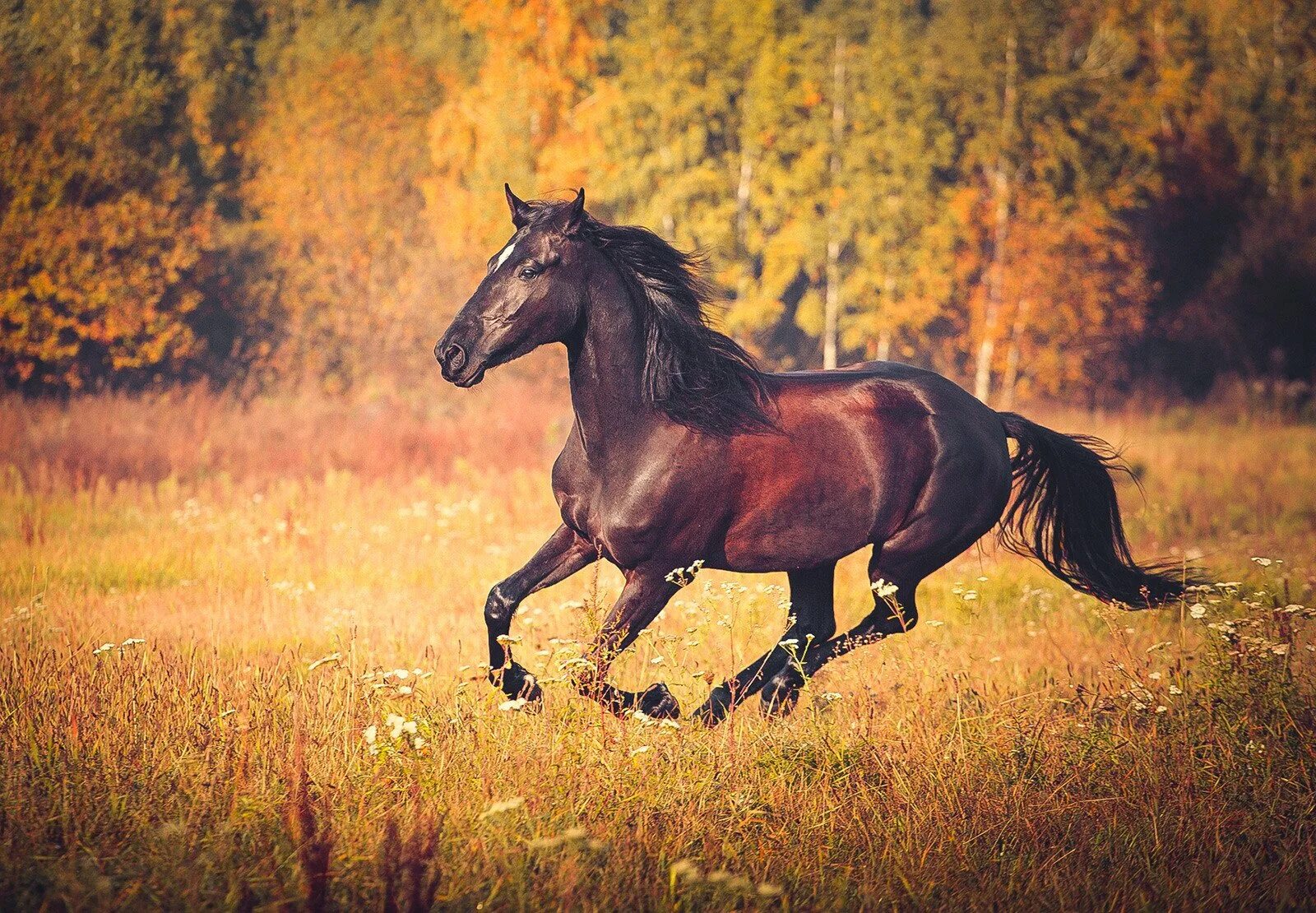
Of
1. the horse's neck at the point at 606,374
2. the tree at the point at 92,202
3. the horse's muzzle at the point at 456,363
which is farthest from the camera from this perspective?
the tree at the point at 92,202

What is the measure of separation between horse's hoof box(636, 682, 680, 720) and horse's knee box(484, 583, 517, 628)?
68cm

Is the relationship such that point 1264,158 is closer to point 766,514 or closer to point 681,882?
point 766,514

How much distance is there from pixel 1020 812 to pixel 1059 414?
22.0 meters

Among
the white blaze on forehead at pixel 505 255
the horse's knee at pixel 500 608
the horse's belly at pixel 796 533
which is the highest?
the white blaze on forehead at pixel 505 255

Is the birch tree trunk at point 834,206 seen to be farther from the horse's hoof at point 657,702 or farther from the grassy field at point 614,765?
the horse's hoof at point 657,702

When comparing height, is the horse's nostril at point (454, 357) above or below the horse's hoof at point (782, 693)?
above

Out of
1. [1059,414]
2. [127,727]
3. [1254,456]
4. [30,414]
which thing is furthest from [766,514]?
[1059,414]

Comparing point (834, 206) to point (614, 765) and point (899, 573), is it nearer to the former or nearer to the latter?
point (899, 573)

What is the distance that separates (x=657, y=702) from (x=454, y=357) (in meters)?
1.70

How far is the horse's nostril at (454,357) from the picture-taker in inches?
190

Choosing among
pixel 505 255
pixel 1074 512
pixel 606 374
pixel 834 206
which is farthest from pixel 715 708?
pixel 834 206

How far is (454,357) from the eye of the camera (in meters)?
4.86

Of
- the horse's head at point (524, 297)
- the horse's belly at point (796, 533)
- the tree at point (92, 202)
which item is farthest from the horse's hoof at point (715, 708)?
the tree at point (92, 202)

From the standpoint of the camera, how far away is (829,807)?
4246 millimetres
